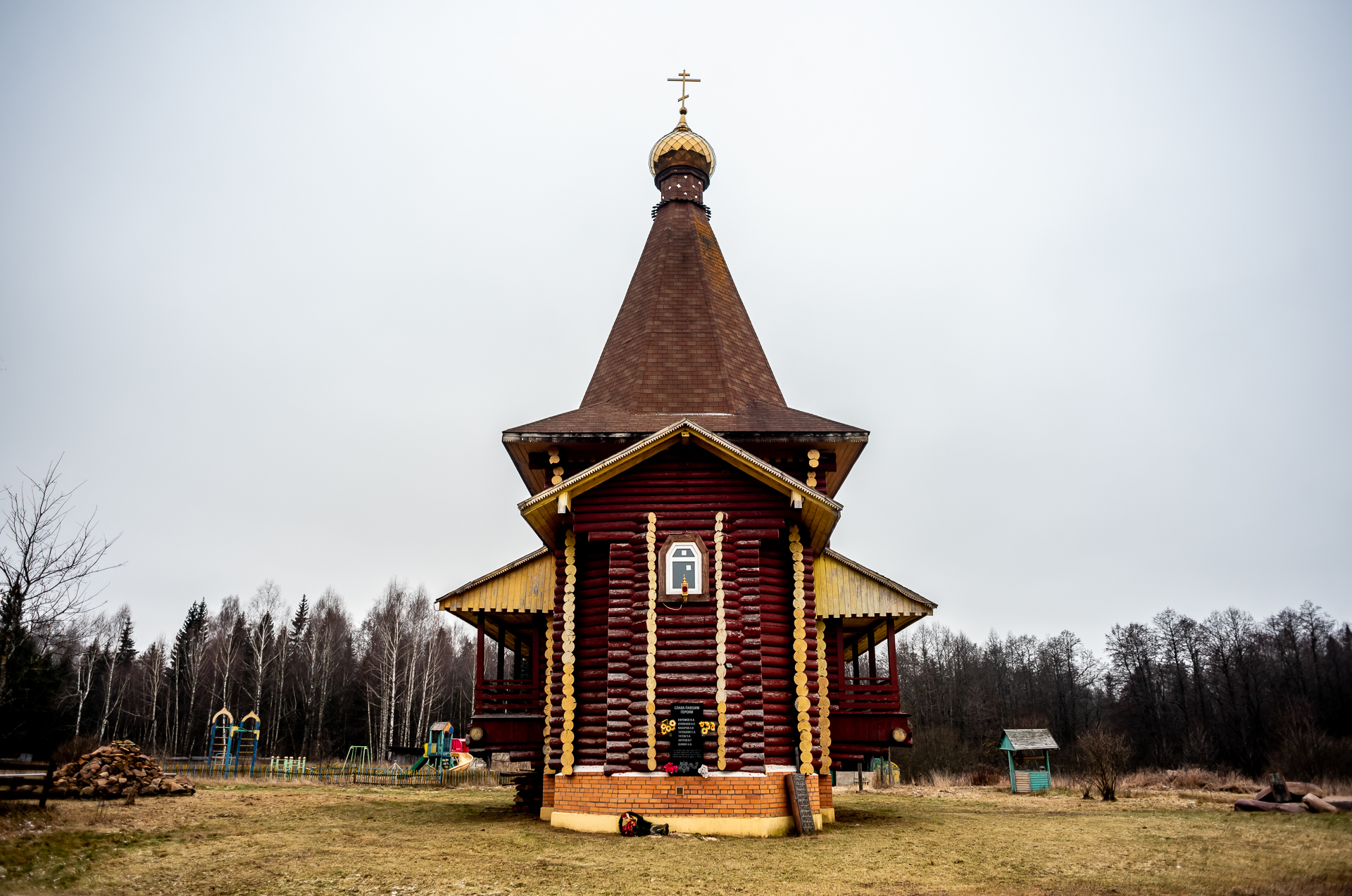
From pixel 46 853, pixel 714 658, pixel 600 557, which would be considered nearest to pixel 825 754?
pixel 714 658

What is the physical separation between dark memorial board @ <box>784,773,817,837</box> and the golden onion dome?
1618cm

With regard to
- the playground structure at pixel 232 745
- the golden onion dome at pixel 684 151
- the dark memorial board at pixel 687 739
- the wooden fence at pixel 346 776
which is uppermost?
the golden onion dome at pixel 684 151

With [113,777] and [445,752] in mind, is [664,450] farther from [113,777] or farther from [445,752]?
[445,752]

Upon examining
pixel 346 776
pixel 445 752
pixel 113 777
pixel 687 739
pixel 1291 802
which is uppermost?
pixel 687 739

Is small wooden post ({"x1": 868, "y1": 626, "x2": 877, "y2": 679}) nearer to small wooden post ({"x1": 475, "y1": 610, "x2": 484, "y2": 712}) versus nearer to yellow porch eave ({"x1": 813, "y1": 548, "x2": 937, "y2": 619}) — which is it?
yellow porch eave ({"x1": 813, "y1": 548, "x2": 937, "y2": 619})

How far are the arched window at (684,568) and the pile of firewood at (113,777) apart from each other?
40.2ft

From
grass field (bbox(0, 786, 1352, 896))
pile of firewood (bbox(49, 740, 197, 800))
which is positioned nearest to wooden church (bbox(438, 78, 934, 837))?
grass field (bbox(0, 786, 1352, 896))

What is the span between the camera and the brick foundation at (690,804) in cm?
1363

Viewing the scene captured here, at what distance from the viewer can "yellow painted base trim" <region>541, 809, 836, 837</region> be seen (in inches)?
533

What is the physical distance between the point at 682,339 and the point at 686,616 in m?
7.31

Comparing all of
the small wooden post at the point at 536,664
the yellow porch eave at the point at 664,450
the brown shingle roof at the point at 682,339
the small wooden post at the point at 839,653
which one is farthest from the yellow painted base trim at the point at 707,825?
the brown shingle roof at the point at 682,339

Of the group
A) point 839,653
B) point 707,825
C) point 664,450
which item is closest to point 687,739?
point 707,825

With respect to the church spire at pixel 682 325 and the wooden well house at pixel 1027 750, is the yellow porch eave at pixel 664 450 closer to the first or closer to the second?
the church spire at pixel 682 325

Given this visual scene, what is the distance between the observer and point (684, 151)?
926 inches
